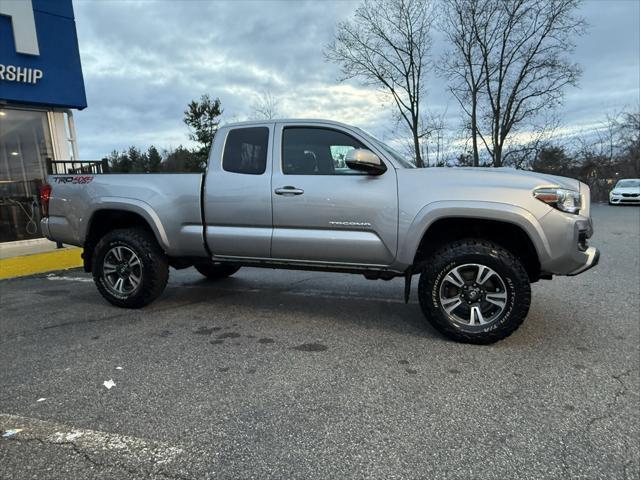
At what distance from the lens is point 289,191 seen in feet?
13.4

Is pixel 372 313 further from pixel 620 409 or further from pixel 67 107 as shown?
pixel 67 107

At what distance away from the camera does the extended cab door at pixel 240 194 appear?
424 cm

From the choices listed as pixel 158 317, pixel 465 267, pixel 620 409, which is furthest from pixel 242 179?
pixel 620 409

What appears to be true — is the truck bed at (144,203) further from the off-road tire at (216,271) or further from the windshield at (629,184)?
the windshield at (629,184)

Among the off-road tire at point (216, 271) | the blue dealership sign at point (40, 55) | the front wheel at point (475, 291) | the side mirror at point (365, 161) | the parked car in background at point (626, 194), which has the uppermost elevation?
the blue dealership sign at point (40, 55)

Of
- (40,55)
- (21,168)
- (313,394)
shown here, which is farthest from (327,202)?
(21,168)

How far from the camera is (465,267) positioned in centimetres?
368

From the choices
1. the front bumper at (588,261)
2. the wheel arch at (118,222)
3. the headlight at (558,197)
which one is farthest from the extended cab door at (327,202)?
the front bumper at (588,261)

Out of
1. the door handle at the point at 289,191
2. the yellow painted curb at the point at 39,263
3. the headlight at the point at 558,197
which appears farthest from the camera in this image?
the yellow painted curb at the point at 39,263

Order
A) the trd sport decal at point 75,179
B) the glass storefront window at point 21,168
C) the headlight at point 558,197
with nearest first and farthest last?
the headlight at point 558,197
the trd sport decal at point 75,179
the glass storefront window at point 21,168

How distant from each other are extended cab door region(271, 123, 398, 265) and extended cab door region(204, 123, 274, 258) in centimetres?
13

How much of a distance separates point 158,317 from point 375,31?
27196 millimetres

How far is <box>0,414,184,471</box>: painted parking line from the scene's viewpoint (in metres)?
2.18

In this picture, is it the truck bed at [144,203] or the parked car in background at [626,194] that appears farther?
the parked car in background at [626,194]
